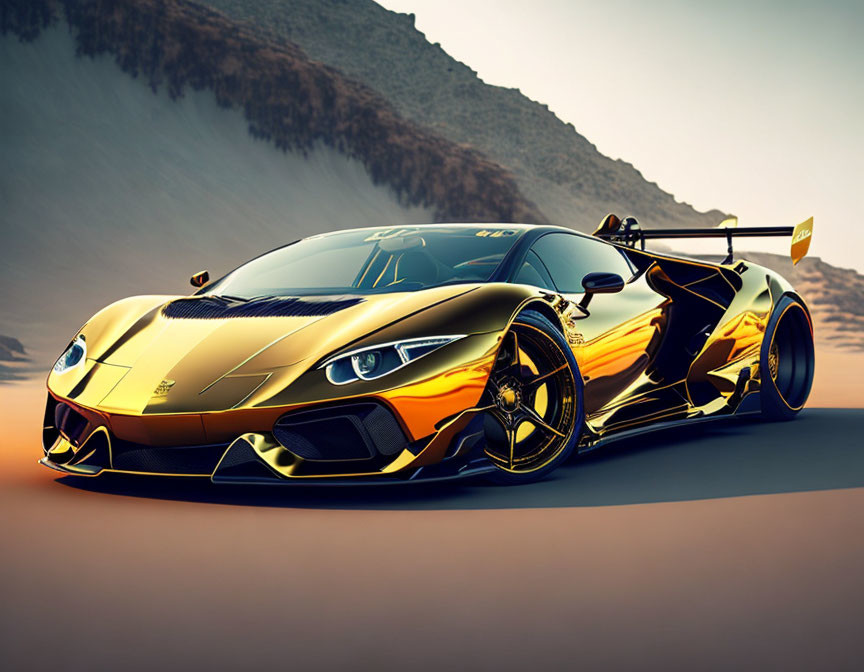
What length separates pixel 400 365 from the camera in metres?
4.53

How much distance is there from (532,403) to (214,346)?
1.43 meters

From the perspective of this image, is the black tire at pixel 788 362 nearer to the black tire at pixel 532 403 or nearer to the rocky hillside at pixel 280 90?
the black tire at pixel 532 403

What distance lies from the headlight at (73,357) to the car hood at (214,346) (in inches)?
1.5

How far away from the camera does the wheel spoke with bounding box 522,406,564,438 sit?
5.04 m

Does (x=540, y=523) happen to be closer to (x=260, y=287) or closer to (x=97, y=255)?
(x=260, y=287)

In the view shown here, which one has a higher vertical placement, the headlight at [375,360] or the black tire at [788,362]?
the black tire at [788,362]

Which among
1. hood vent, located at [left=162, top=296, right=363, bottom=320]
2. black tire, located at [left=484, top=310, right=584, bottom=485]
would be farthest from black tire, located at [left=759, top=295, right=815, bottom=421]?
hood vent, located at [left=162, top=296, right=363, bottom=320]

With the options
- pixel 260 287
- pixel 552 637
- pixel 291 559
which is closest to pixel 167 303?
pixel 260 287

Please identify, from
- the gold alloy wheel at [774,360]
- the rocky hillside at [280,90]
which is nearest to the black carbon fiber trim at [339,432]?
the gold alloy wheel at [774,360]

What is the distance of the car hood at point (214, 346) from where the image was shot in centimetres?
451

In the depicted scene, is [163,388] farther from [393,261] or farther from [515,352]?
[393,261]

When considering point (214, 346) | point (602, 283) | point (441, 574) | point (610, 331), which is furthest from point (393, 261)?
point (441, 574)

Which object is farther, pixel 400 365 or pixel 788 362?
pixel 788 362

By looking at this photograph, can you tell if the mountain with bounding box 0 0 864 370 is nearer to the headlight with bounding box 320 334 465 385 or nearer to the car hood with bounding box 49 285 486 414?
the car hood with bounding box 49 285 486 414
